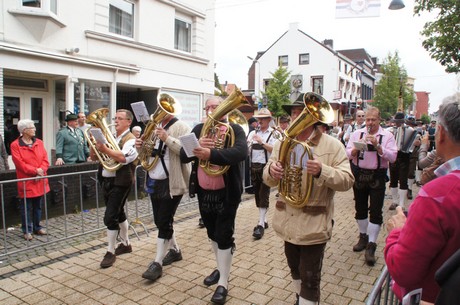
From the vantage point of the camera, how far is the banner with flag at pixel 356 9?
884cm

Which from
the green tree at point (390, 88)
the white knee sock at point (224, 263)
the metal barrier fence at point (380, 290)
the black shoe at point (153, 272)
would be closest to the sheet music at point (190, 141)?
the white knee sock at point (224, 263)

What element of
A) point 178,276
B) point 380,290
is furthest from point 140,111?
point 380,290

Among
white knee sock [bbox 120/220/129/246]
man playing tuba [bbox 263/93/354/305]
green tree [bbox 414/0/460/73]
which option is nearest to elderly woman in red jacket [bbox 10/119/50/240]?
white knee sock [bbox 120/220/129/246]

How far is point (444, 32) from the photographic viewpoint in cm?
886

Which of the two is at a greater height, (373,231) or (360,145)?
(360,145)

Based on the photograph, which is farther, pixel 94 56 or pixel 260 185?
pixel 94 56

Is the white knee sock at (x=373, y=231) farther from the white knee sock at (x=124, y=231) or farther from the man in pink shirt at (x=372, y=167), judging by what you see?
the white knee sock at (x=124, y=231)

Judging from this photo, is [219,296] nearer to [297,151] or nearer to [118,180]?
[297,151]

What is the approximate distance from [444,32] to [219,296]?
8.80 meters

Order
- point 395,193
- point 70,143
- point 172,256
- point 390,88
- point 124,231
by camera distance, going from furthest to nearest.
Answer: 1. point 390,88
2. point 395,193
3. point 70,143
4. point 124,231
5. point 172,256

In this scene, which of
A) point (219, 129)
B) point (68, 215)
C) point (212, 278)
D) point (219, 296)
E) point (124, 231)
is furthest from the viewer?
point (68, 215)

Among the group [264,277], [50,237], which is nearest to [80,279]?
[50,237]

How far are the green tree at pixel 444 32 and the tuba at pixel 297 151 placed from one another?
25.3ft

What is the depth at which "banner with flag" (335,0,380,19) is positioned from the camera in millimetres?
8836
